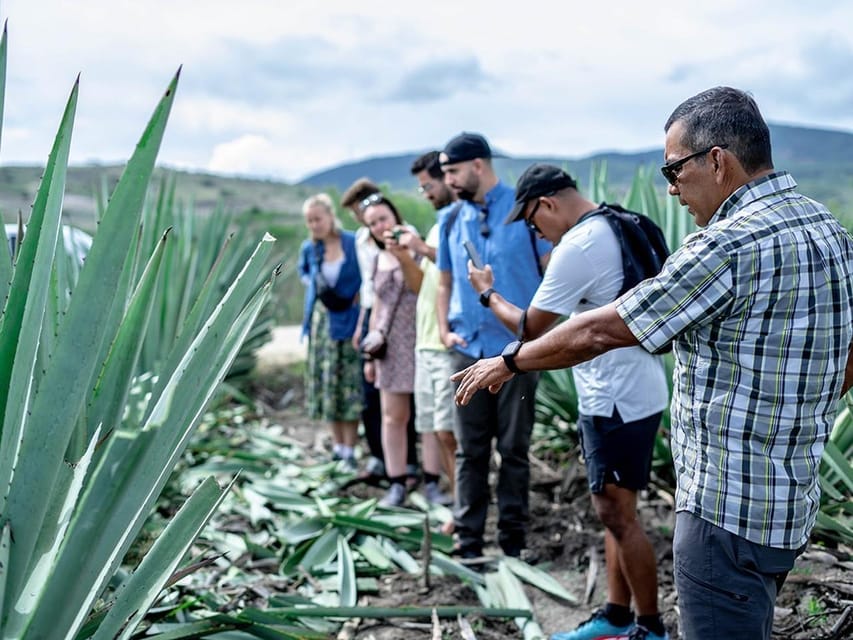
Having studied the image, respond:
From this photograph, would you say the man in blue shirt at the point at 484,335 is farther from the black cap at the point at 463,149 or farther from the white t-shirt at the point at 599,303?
the white t-shirt at the point at 599,303

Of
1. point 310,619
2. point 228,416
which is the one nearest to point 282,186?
point 228,416

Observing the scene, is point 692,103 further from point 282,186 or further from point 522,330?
point 282,186

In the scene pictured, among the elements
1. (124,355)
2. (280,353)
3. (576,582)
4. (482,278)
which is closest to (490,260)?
(482,278)

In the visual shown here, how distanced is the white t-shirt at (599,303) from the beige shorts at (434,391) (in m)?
1.24

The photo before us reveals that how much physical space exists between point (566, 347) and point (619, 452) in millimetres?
1062

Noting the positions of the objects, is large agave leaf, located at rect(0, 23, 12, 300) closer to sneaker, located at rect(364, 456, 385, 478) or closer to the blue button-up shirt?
the blue button-up shirt

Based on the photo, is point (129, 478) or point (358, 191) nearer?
point (129, 478)

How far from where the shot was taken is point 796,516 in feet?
6.17

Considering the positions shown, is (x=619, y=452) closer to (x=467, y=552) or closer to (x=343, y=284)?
(x=467, y=552)

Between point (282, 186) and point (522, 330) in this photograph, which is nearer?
point (522, 330)

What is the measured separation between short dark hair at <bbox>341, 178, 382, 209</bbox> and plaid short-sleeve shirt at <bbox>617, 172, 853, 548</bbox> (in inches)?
134

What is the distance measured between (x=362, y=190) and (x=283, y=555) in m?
2.05

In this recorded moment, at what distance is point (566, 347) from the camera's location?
1.98 meters

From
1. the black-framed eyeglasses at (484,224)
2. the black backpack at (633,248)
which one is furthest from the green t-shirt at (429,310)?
the black backpack at (633,248)
